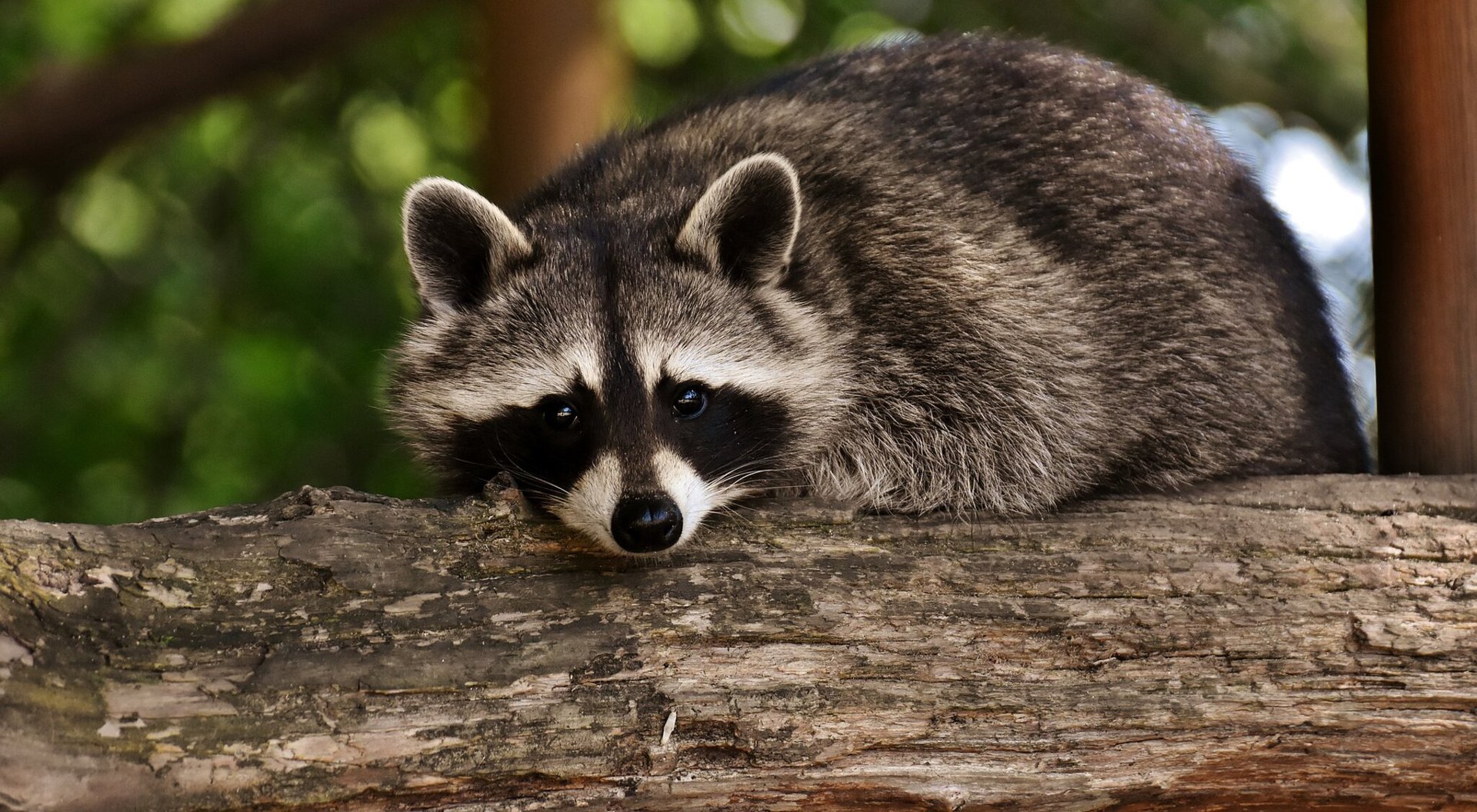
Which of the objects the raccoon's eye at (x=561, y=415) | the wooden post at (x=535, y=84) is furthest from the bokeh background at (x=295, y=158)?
the raccoon's eye at (x=561, y=415)

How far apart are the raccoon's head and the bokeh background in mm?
2304

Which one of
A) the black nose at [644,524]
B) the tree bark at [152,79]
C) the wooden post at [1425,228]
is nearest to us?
the black nose at [644,524]

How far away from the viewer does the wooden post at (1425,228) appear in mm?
2971

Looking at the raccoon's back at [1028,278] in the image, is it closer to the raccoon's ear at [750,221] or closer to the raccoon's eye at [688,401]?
the raccoon's ear at [750,221]

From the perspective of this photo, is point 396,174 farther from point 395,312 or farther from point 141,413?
point 141,413

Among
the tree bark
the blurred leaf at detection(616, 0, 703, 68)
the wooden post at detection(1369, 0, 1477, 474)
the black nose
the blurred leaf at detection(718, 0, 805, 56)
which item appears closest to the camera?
the black nose

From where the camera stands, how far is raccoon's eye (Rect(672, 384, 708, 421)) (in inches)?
112

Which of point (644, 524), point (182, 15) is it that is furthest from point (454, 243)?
point (182, 15)

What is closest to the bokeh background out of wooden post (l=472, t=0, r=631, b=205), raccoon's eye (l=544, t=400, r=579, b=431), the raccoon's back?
wooden post (l=472, t=0, r=631, b=205)

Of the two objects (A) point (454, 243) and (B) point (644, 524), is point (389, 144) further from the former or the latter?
(B) point (644, 524)

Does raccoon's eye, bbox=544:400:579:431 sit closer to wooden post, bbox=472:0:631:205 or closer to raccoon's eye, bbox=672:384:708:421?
raccoon's eye, bbox=672:384:708:421

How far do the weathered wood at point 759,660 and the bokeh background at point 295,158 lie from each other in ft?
9.36

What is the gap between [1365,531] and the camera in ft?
8.84

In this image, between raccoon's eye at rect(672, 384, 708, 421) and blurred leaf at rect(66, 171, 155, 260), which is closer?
raccoon's eye at rect(672, 384, 708, 421)
